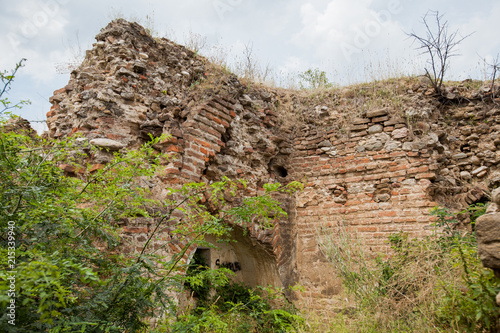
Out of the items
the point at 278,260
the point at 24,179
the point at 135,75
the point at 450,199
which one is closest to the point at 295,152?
the point at 278,260

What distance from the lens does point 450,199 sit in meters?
5.00

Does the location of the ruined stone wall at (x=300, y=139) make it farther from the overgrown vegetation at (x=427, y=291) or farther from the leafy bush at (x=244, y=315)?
the overgrown vegetation at (x=427, y=291)

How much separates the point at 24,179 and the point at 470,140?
5983mm

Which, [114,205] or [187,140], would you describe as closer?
[114,205]

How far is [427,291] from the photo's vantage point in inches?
107

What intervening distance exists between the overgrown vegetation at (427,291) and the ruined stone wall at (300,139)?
104 cm

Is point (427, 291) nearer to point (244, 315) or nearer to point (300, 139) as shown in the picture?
point (244, 315)

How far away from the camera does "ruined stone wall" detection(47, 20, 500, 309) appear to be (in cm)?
447

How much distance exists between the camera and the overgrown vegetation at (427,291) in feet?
6.76

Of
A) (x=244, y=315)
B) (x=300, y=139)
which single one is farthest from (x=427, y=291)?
(x=300, y=139)

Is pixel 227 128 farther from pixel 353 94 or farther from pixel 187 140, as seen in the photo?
pixel 353 94

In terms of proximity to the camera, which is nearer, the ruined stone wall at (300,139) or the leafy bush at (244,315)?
the leafy bush at (244,315)

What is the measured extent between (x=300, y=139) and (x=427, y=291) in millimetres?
3708

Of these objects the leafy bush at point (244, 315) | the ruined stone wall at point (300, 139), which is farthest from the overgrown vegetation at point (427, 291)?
the ruined stone wall at point (300, 139)
